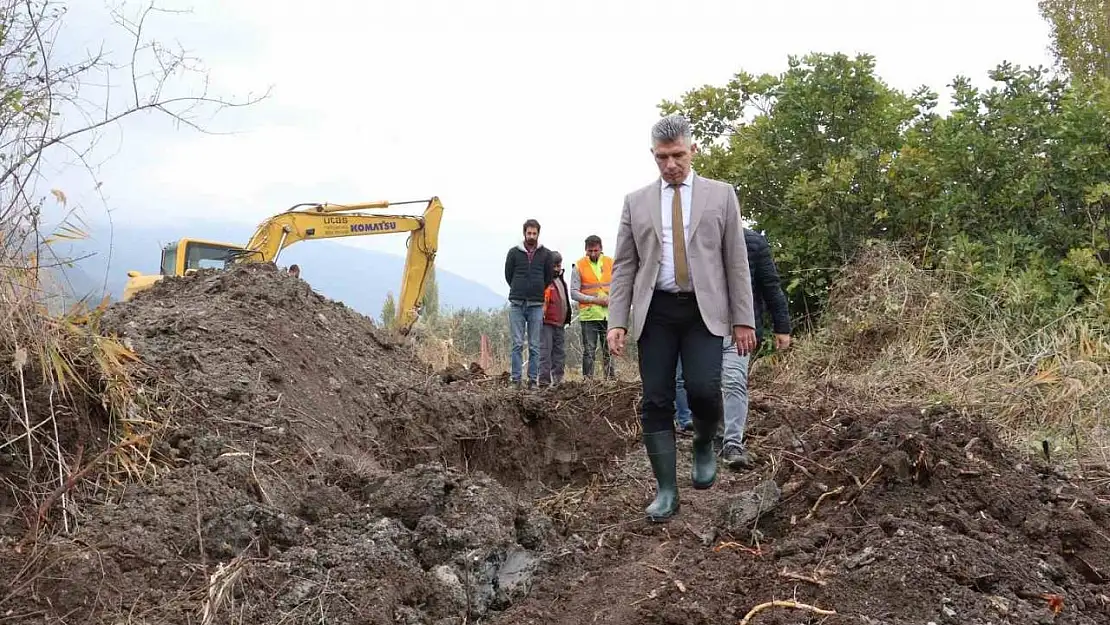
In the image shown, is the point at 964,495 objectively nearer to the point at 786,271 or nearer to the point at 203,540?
the point at 203,540

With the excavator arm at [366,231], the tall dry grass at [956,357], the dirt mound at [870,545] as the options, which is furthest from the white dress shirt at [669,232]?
the excavator arm at [366,231]

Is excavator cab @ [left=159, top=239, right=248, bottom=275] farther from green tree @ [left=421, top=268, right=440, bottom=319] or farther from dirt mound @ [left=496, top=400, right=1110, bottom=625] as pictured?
dirt mound @ [left=496, top=400, right=1110, bottom=625]

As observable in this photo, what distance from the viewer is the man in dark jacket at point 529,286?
35.5ft

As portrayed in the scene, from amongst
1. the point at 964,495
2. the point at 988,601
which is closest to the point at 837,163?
the point at 964,495

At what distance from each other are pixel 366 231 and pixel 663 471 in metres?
9.34

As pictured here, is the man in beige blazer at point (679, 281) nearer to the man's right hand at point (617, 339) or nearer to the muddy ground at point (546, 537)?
the man's right hand at point (617, 339)

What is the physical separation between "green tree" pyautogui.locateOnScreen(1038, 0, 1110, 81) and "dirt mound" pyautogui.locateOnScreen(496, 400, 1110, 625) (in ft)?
55.6

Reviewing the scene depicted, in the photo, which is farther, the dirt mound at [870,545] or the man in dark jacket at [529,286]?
the man in dark jacket at [529,286]

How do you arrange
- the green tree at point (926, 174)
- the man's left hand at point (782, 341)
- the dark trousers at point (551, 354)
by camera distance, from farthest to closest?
the dark trousers at point (551, 354), the green tree at point (926, 174), the man's left hand at point (782, 341)

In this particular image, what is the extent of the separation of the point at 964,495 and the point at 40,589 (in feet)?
12.4

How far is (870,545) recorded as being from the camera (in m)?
3.86

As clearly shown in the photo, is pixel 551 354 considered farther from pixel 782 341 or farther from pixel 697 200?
pixel 697 200

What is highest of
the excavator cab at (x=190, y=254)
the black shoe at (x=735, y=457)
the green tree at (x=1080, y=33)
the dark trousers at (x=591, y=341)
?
the green tree at (x=1080, y=33)

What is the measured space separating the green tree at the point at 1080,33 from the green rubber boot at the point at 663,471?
17328 mm
